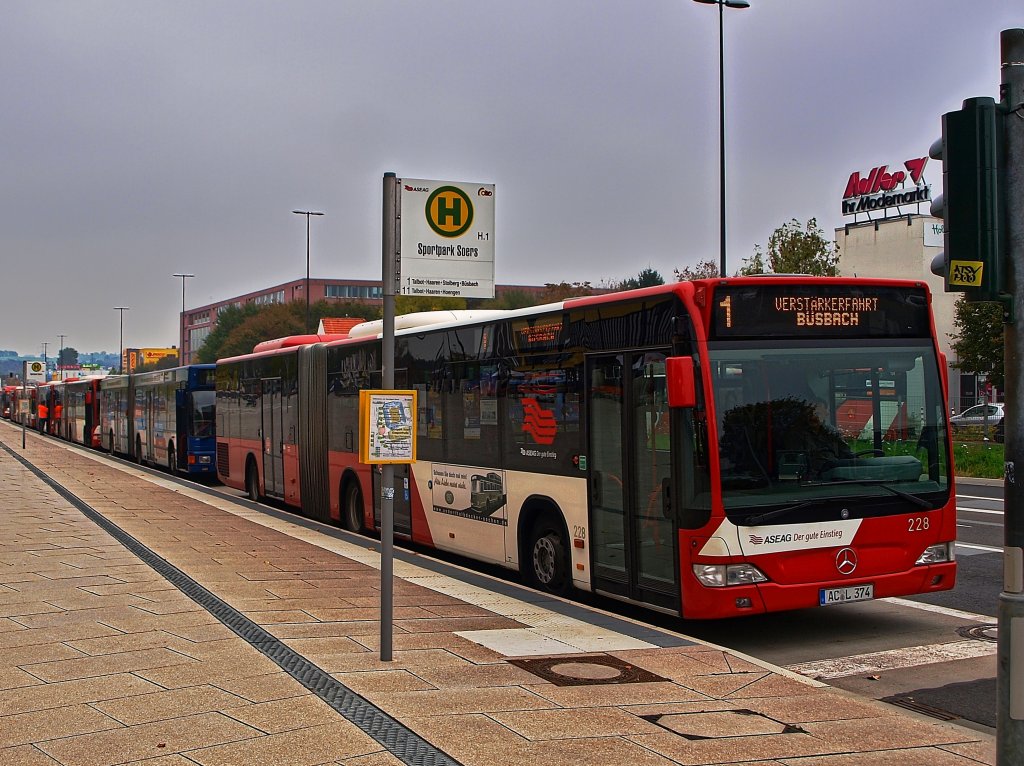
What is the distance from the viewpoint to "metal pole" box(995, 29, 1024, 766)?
4898 millimetres

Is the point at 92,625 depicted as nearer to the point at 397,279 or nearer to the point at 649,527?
the point at 397,279

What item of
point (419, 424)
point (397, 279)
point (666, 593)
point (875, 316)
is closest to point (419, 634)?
point (666, 593)

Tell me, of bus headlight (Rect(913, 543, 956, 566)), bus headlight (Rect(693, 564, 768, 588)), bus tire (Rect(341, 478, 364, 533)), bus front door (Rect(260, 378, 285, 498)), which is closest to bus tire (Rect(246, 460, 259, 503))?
bus front door (Rect(260, 378, 285, 498))

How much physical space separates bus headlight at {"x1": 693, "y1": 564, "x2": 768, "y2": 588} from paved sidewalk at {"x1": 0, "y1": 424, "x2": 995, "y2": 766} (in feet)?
1.59

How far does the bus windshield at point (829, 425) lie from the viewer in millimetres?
9000

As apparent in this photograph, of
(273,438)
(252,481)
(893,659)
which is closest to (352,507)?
(273,438)

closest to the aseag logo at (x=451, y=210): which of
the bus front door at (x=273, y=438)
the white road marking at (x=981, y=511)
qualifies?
the bus front door at (x=273, y=438)

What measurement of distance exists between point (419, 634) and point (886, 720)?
11.9 ft

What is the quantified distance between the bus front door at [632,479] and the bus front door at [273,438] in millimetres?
10823

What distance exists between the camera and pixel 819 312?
31.2ft

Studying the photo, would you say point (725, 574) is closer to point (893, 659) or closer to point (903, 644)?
point (893, 659)

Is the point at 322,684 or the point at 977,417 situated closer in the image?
the point at 322,684

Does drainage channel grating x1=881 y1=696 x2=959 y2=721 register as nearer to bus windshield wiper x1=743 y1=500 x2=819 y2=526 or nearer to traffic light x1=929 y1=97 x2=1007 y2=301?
bus windshield wiper x1=743 y1=500 x2=819 y2=526

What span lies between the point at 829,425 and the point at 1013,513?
4.42 m
